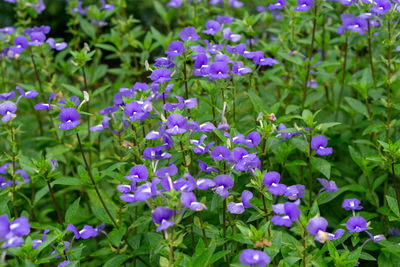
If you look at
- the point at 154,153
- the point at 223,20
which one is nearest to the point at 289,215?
the point at 154,153

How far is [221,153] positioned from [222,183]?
0.14 metres

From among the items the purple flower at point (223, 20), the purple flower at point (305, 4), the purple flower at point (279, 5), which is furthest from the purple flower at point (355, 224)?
the purple flower at point (223, 20)

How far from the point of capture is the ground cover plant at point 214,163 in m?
2.12

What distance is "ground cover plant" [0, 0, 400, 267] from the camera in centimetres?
Answer: 212

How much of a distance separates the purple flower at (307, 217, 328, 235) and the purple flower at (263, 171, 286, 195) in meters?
0.29

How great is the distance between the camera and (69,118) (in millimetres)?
2434

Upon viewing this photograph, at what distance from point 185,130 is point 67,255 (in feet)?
2.99

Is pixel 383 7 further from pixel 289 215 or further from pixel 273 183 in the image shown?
pixel 289 215

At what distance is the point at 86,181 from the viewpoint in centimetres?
286

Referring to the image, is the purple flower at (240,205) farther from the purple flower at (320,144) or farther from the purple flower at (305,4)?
the purple flower at (305,4)

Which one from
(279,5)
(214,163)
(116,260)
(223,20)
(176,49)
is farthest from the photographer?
(223,20)

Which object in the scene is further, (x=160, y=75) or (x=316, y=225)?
(x=160, y=75)

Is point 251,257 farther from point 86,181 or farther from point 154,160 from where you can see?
point 86,181

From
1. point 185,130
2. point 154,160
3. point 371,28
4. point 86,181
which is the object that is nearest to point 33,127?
point 86,181
